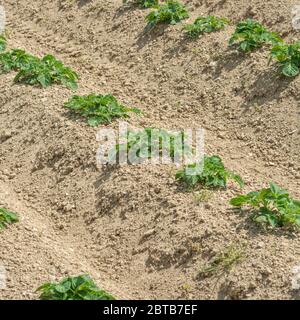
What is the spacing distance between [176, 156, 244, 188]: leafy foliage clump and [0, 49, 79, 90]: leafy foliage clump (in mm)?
2514

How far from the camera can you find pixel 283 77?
28.9 ft

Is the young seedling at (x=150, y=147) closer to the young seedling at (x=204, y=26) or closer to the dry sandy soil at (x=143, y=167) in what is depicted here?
the dry sandy soil at (x=143, y=167)

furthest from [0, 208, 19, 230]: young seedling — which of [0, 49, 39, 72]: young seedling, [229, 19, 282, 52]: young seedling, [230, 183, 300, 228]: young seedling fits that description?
[229, 19, 282, 52]: young seedling

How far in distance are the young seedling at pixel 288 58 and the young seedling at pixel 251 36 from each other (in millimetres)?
315

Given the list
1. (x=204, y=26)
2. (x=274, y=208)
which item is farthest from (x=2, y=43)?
(x=274, y=208)

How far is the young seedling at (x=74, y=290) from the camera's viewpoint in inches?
228

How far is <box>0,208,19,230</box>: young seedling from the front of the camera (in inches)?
273

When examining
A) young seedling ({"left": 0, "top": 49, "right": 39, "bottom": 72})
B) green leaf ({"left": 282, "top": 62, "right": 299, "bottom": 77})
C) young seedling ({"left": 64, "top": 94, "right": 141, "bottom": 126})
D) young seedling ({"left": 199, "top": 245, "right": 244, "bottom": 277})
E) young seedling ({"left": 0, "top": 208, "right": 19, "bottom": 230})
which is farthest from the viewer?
young seedling ({"left": 0, "top": 49, "right": 39, "bottom": 72})

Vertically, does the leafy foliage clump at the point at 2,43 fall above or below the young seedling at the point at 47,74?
above

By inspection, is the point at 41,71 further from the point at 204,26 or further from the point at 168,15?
the point at 204,26

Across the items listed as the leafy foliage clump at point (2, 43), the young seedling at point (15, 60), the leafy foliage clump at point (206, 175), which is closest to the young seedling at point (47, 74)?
the young seedling at point (15, 60)

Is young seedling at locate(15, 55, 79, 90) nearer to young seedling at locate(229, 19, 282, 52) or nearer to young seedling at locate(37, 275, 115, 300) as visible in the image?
young seedling at locate(229, 19, 282, 52)

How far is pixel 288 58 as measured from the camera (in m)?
8.77
